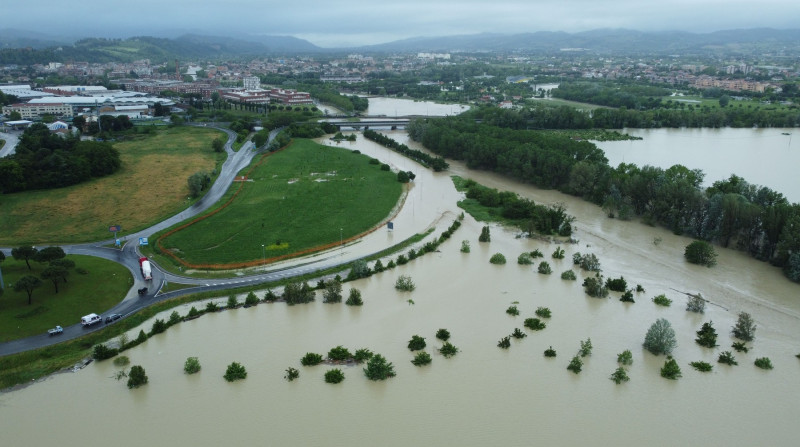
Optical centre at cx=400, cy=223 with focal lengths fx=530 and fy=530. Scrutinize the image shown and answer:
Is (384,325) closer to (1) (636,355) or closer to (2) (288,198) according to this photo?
(1) (636,355)

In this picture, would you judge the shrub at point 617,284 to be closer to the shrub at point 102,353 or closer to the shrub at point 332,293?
the shrub at point 332,293

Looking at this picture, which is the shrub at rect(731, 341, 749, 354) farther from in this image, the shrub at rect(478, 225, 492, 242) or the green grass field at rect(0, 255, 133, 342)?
the green grass field at rect(0, 255, 133, 342)

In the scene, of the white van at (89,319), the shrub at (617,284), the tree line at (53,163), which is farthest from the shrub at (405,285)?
the tree line at (53,163)

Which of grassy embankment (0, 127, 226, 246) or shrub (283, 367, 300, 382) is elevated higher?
grassy embankment (0, 127, 226, 246)

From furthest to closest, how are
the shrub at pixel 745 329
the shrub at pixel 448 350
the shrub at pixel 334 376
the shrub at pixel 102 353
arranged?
1. the shrub at pixel 745 329
2. the shrub at pixel 448 350
3. the shrub at pixel 102 353
4. the shrub at pixel 334 376

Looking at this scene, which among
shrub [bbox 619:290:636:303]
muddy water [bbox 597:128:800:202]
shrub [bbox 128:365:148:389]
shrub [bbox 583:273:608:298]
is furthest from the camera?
muddy water [bbox 597:128:800:202]

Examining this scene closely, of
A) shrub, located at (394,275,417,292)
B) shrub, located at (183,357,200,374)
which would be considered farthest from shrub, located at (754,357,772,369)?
shrub, located at (183,357,200,374)

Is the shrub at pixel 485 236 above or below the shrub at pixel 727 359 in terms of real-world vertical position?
above
